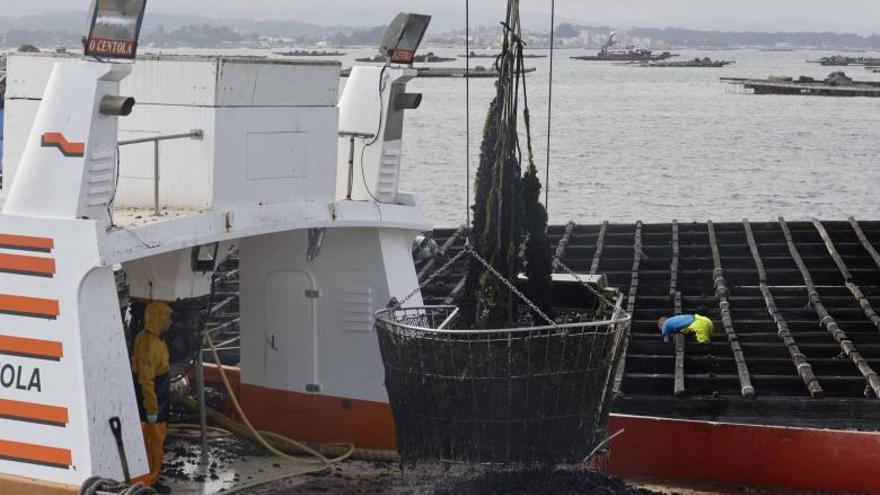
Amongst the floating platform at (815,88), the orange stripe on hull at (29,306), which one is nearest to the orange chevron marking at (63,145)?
the orange stripe on hull at (29,306)

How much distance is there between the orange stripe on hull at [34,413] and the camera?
8348 mm

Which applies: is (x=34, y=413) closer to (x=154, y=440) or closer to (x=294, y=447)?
(x=154, y=440)

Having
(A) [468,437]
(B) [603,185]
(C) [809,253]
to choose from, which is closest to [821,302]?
(C) [809,253]

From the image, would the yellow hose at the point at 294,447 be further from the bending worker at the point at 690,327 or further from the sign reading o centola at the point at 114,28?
the bending worker at the point at 690,327

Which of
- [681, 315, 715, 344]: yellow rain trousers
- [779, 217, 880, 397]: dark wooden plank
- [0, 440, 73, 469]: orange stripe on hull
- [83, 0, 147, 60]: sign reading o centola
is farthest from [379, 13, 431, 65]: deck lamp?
[681, 315, 715, 344]: yellow rain trousers

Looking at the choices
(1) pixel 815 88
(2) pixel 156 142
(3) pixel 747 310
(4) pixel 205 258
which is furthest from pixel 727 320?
(1) pixel 815 88

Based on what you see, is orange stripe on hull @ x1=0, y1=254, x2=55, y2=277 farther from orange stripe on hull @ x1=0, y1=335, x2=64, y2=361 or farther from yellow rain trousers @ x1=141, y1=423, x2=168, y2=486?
yellow rain trousers @ x1=141, y1=423, x2=168, y2=486

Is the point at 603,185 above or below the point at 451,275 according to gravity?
below

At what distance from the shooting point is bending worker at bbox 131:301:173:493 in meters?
9.48

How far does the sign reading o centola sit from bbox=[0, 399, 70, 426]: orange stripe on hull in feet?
6.54

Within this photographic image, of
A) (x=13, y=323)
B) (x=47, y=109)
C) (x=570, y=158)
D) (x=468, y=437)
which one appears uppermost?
(x=47, y=109)

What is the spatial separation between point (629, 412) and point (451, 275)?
22.0ft

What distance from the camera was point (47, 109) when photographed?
8.22m

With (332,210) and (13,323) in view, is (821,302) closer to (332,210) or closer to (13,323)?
(332,210)
